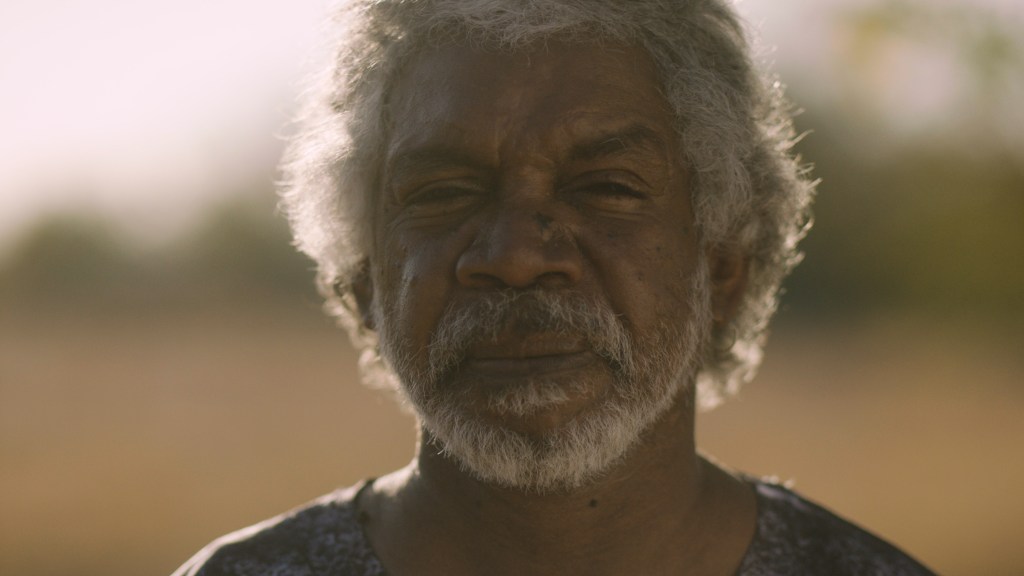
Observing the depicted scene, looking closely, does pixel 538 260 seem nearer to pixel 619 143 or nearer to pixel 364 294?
pixel 619 143

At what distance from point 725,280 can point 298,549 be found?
147cm

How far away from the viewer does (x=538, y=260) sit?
2.23 metres

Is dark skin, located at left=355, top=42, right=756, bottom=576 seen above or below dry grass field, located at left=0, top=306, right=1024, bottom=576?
above

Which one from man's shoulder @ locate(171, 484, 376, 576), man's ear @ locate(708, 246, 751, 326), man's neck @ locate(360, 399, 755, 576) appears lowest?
man's neck @ locate(360, 399, 755, 576)

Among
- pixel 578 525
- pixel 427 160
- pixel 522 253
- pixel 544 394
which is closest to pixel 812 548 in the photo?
pixel 578 525

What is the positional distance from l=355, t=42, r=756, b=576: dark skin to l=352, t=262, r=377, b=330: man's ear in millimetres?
246

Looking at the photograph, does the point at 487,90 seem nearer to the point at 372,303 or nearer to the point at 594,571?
the point at 372,303

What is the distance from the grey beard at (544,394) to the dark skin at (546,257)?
3 cm

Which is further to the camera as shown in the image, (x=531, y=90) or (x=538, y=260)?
(x=531, y=90)

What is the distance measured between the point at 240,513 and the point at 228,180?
2318cm

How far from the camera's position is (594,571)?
243 centimetres

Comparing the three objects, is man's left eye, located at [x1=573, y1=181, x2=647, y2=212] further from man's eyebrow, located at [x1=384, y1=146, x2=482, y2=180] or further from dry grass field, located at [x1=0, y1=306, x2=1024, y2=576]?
dry grass field, located at [x1=0, y1=306, x2=1024, y2=576]

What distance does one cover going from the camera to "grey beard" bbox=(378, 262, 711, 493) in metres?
2.25

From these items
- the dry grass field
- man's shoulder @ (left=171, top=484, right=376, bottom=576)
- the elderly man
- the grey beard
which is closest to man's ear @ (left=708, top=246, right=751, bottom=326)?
the elderly man
